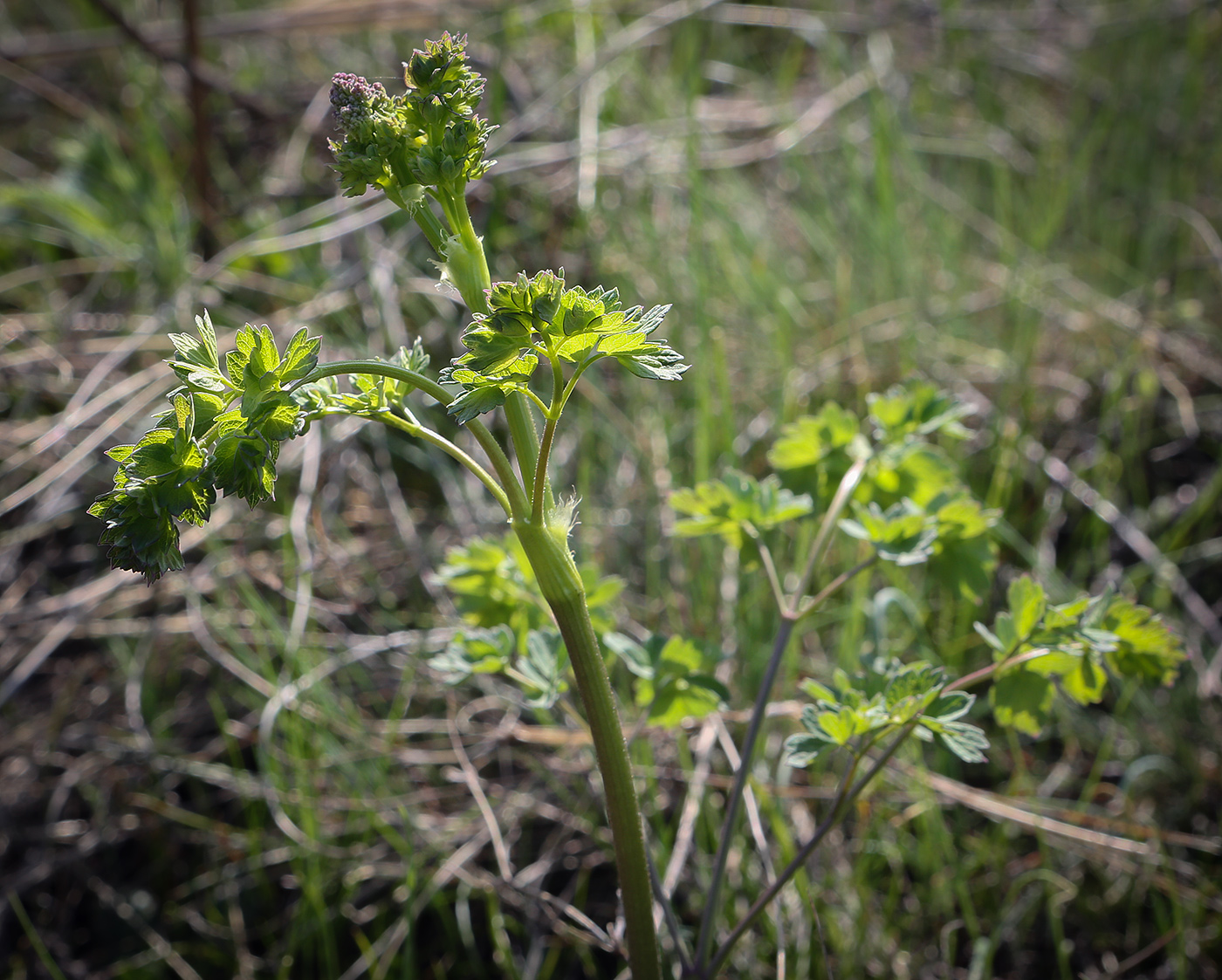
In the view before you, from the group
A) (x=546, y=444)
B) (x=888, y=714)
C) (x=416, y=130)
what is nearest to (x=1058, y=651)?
(x=888, y=714)

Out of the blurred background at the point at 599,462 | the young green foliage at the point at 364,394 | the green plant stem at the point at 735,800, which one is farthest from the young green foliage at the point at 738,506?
the blurred background at the point at 599,462

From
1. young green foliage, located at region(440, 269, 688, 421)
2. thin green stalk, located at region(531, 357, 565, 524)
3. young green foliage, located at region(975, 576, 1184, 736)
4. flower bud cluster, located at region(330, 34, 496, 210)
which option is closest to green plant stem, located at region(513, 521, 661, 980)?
thin green stalk, located at region(531, 357, 565, 524)

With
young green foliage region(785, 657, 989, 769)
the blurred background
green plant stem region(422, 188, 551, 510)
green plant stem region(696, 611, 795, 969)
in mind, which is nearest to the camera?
green plant stem region(422, 188, 551, 510)

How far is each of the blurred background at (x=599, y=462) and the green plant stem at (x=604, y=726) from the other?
1.31 feet

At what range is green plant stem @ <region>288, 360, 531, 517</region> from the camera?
2.94 feet

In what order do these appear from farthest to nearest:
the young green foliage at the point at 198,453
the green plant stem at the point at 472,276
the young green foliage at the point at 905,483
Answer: the young green foliage at the point at 905,483
the green plant stem at the point at 472,276
the young green foliage at the point at 198,453

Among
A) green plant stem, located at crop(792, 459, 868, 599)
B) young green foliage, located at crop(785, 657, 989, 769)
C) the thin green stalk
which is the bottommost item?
young green foliage, located at crop(785, 657, 989, 769)

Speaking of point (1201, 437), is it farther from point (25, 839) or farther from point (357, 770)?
point (25, 839)

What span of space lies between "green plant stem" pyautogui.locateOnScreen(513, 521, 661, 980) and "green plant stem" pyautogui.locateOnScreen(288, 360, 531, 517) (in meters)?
0.03

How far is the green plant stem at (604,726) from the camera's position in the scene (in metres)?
1.04

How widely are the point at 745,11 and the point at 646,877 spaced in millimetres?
4244

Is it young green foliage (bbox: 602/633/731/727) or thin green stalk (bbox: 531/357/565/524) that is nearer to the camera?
thin green stalk (bbox: 531/357/565/524)

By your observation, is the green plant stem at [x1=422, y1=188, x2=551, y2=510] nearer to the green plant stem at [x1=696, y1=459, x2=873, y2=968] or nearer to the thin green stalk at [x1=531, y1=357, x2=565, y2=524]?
the thin green stalk at [x1=531, y1=357, x2=565, y2=524]

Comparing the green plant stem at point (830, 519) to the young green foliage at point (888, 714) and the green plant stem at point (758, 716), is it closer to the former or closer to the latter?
the green plant stem at point (758, 716)
